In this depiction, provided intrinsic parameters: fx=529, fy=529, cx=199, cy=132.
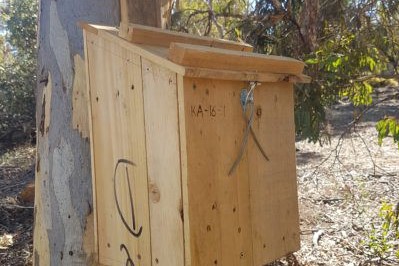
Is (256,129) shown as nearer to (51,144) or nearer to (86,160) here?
(86,160)

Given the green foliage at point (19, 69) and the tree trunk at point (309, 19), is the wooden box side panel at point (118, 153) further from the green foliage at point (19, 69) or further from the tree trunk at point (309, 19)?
the green foliage at point (19, 69)

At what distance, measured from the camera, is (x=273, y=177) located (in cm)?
236

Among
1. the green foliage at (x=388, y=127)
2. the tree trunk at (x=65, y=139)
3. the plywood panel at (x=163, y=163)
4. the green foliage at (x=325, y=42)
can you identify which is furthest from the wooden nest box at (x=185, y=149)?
the green foliage at (x=325, y=42)

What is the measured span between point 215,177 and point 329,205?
4.97 metres

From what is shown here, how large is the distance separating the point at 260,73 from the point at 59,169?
1.06 metres

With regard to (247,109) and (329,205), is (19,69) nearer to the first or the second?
(329,205)

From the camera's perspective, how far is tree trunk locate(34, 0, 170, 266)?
96.5 inches

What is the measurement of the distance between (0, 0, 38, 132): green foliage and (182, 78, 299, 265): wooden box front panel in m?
9.70

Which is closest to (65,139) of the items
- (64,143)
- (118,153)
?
(64,143)

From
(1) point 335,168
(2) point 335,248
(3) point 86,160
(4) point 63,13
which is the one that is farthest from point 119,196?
(1) point 335,168

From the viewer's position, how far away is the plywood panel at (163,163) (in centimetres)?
192

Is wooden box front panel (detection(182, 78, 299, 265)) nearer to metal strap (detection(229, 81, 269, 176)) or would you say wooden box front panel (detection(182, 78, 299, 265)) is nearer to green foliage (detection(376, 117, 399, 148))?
metal strap (detection(229, 81, 269, 176))

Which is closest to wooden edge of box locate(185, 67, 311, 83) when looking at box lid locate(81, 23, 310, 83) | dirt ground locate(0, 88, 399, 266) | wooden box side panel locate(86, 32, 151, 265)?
box lid locate(81, 23, 310, 83)

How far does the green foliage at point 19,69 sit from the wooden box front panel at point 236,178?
9.70 m
